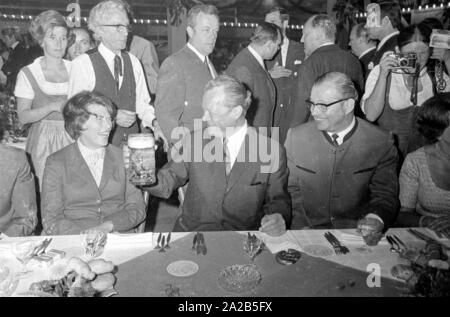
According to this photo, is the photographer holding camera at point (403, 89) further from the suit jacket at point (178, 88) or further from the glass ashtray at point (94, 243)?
the glass ashtray at point (94, 243)

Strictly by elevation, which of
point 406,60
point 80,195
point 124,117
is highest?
point 406,60

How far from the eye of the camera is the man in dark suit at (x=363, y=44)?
4.45m

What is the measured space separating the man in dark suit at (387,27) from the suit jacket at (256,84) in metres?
0.99

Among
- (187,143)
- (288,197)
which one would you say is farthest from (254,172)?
(187,143)

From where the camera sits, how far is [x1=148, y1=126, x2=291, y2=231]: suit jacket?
2.18m

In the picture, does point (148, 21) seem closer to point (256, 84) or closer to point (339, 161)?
point (256, 84)

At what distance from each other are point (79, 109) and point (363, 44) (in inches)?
140

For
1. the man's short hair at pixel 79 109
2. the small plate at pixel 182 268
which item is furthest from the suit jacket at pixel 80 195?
the small plate at pixel 182 268

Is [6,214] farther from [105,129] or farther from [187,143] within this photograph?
[187,143]

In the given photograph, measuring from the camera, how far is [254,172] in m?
2.20

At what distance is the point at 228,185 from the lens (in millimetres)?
2168

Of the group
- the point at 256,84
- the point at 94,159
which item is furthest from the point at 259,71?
the point at 94,159

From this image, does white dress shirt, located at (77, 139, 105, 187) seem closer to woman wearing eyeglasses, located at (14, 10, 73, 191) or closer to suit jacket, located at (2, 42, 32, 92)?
woman wearing eyeglasses, located at (14, 10, 73, 191)

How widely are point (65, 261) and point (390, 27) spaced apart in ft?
11.1
